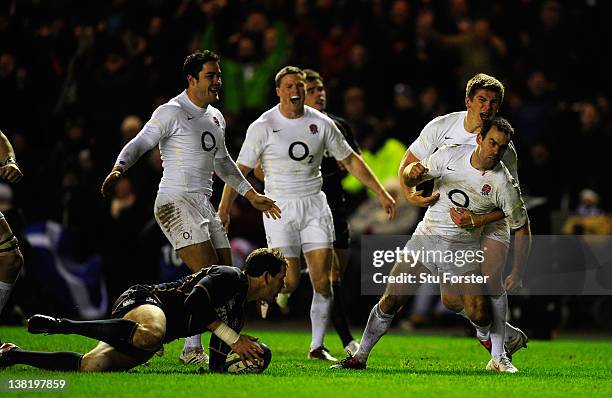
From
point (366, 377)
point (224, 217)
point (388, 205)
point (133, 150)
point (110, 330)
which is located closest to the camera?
point (110, 330)

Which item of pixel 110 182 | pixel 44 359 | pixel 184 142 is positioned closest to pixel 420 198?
pixel 184 142

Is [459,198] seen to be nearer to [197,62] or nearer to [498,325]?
[498,325]

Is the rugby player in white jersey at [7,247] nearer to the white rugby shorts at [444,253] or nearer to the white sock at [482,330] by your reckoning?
the white rugby shorts at [444,253]

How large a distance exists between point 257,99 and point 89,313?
14.3 feet

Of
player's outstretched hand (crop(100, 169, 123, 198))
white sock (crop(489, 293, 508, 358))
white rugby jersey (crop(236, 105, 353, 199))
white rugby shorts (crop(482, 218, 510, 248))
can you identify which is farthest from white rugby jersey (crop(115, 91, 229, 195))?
white sock (crop(489, 293, 508, 358))

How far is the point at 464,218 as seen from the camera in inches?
410

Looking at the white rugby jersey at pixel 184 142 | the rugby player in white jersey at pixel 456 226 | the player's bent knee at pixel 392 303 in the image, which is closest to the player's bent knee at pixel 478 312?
the rugby player in white jersey at pixel 456 226

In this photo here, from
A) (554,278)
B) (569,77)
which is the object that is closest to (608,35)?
(569,77)

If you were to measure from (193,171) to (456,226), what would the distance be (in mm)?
2447

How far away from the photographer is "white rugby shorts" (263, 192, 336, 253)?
1230 cm

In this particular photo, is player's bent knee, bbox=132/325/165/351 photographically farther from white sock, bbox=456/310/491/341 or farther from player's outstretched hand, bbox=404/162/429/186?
white sock, bbox=456/310/491/341

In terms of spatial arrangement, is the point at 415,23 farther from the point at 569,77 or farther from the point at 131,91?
the point at 131,91

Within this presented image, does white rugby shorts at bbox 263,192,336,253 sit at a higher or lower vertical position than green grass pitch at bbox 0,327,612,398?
higher

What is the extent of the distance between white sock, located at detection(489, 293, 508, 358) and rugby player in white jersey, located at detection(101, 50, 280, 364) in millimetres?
2124
